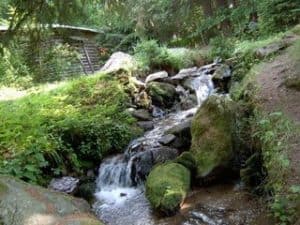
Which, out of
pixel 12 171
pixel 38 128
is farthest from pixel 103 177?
pixel 12 171

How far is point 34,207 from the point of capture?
3.87 m

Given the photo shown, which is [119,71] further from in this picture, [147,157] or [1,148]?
[1,148]

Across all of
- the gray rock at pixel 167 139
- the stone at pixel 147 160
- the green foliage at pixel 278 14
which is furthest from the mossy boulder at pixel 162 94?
the stone at pixel 147 160

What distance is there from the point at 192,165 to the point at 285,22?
7098mm

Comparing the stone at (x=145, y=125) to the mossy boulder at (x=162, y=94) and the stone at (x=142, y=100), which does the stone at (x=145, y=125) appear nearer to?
the stone at (x=142, y=100)

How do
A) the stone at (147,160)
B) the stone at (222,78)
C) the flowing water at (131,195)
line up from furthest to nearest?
the stone at (222,78), the stone at (147,160), the flowing water at (131,195)

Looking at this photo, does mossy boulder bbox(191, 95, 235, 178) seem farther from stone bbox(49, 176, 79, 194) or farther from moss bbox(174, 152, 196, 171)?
stone bbox(49, 176, 79, 194)

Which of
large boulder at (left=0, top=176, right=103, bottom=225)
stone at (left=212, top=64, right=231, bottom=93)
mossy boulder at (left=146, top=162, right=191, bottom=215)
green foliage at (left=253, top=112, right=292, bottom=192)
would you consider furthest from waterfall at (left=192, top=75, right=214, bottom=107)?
large boulder at (left=0, top=176, right=103, bottom=225)

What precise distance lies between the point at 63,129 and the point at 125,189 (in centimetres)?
196

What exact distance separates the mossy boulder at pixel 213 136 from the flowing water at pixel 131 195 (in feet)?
2.81

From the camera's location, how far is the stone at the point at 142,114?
10.6 m

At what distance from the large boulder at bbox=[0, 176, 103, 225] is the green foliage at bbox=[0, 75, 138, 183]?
7.45 ft

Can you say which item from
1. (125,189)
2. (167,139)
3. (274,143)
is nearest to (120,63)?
(167,139)

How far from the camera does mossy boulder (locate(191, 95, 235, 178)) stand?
6.55 metres
